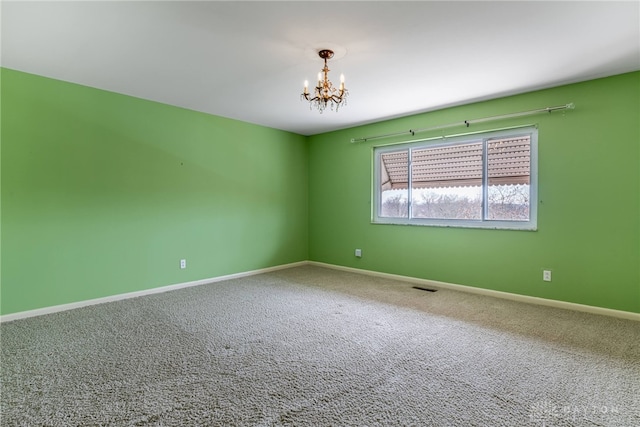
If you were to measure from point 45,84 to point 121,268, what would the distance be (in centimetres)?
205

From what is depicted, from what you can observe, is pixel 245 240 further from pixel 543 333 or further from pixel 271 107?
pixel 543 333

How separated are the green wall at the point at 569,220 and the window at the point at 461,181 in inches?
5.2

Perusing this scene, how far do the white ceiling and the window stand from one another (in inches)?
25.7

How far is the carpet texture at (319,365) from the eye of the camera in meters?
1.73

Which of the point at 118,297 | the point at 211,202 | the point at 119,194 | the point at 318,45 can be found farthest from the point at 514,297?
the point at 119,194

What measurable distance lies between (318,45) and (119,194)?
2.83 m

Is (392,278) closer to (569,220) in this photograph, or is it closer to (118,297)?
(569,220)

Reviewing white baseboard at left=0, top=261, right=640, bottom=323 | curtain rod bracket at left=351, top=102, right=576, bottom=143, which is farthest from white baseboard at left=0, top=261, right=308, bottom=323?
curtain rod bracket at left=351, top=102, right=576, bottom=143

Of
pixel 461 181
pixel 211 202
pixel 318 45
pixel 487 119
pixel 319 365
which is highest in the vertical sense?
pixel 318 45

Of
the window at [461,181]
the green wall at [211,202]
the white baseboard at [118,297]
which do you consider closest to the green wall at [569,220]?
the green wall at [211,202]

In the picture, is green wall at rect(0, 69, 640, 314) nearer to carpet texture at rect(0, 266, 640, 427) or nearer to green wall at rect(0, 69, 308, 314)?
green wall at rect(0, 69, 308, 314)

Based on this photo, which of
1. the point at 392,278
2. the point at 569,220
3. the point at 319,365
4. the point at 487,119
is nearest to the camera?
the point at 319,365

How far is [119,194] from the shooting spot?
3.77 meters

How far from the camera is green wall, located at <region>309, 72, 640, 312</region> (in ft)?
10.2
